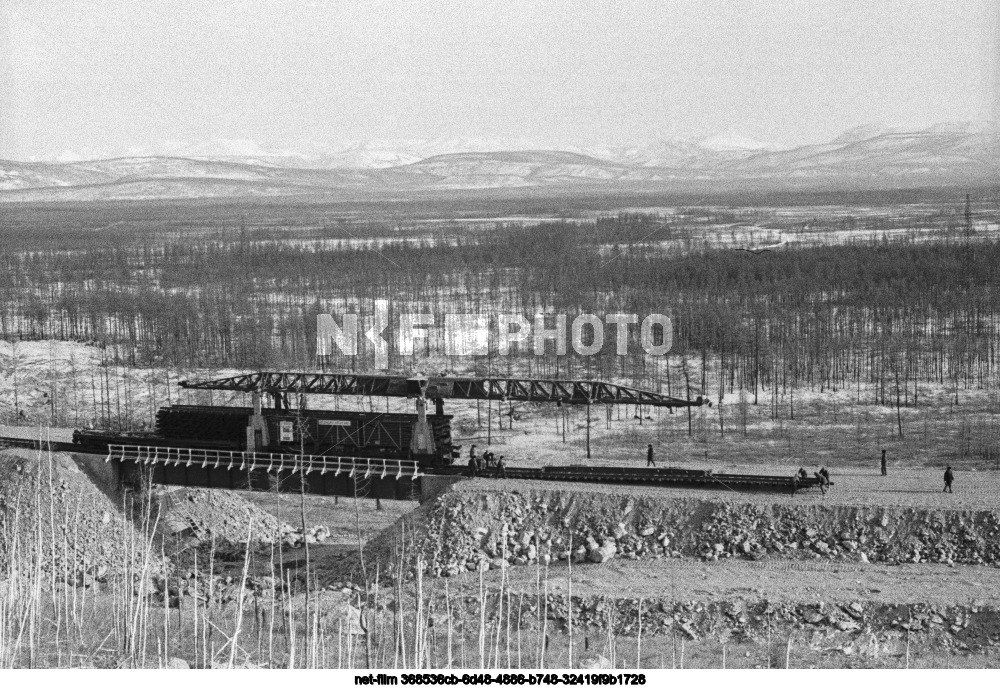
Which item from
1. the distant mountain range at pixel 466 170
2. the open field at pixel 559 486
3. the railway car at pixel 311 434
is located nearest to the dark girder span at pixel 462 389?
the railway car at pixel 311 434

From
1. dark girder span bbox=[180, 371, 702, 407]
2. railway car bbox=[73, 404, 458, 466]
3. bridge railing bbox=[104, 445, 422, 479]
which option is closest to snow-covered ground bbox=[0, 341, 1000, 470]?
dark girder span bbox=[180, 371, 702, 407]

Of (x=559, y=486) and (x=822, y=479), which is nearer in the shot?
(x=559, y=486)

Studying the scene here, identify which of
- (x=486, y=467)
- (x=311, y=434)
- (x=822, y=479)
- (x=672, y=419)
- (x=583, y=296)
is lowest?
(x=672, y=419)

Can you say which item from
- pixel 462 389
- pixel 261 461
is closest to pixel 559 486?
pixel 462 389

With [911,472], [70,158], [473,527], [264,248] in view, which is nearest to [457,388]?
[473,527]

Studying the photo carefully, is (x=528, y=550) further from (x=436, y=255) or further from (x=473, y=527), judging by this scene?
(x=436, y=255)

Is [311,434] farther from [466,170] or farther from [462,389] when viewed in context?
[466,170]

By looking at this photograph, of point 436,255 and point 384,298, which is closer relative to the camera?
point 384,298

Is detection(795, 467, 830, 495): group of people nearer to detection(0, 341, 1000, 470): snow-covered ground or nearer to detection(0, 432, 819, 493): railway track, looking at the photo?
detection(0, 432, 819, 493): railway track
